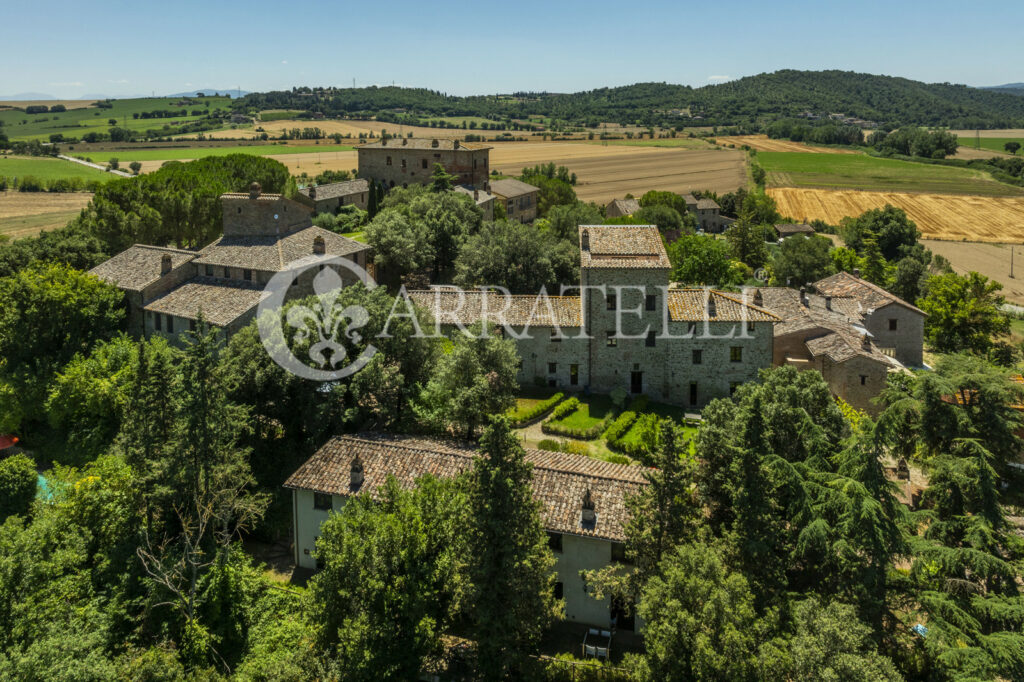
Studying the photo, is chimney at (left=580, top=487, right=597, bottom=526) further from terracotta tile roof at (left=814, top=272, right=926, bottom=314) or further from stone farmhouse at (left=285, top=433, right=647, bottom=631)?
terracotta tile roof at (left=814, top=272, right=926, bottom=314)

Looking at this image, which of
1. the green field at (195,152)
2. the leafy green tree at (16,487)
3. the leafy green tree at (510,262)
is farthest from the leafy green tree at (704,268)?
the green field at (195,152)

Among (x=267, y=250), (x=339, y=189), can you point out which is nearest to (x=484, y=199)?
(x=339, y=189)

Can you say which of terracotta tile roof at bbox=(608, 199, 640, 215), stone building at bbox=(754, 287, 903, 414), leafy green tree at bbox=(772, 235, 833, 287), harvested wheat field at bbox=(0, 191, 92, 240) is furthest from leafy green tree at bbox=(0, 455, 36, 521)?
terracotta tile roof at bbox=(608, 199, 640, 215)

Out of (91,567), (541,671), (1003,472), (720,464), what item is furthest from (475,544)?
(1003,472)

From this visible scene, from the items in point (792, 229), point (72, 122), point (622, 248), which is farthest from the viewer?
point (72, 122)

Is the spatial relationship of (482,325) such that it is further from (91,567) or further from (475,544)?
(91,567)

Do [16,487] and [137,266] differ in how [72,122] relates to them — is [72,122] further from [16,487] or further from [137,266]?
[16,487]

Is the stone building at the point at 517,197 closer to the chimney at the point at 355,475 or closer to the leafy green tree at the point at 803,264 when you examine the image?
the leafy green tree at the point at 803,264
